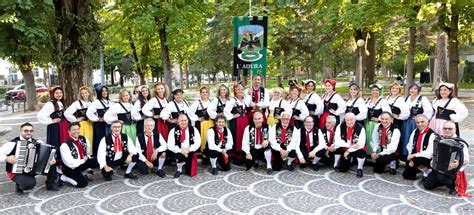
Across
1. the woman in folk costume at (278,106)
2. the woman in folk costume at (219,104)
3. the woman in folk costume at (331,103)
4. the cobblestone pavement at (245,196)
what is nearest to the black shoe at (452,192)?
the cobblestone pavement at (245,196)

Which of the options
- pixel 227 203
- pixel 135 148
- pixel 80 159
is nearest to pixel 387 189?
pixel 227 203

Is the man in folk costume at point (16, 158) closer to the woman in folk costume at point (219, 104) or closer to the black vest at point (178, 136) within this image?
the black vest at point (178, 136)

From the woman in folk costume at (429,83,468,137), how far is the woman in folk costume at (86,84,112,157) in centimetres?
589

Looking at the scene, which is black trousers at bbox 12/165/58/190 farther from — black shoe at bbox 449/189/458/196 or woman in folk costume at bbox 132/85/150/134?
black shoe at bbox 449/189/458/196

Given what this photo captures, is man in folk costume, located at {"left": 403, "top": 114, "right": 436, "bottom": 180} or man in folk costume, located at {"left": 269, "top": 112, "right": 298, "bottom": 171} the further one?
man in folk costume, located at {"left": 269, "top": 112, "right": 298, "bottom": 171}

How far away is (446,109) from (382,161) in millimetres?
1378

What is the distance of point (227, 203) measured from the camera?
587 centimetres

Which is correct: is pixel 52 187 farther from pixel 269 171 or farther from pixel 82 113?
pixel 269 171

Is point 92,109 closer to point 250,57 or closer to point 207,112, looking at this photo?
point 207,112

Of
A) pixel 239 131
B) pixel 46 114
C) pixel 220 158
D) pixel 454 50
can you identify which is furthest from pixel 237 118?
pixel 454 50

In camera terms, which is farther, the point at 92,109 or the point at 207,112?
the point at 207,112

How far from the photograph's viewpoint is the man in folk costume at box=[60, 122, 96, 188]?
6.75 metres

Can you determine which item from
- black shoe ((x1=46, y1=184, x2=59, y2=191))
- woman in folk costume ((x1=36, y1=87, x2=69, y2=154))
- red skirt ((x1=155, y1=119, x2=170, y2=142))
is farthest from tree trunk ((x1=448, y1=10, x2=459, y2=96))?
black shoe ((x1=46, y1=184, x2=59, y2=191))

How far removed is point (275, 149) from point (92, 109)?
3422mm
